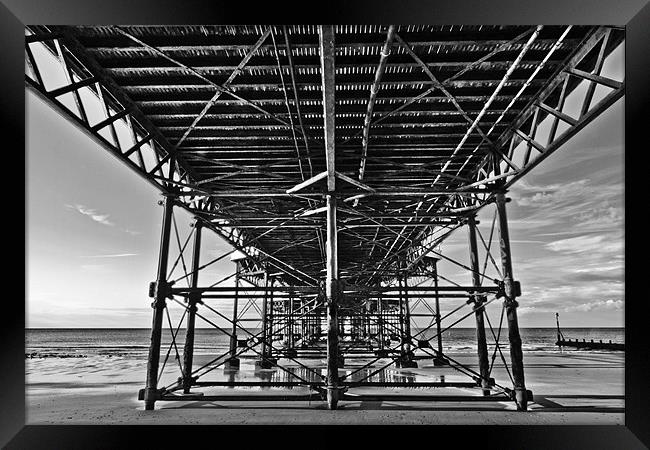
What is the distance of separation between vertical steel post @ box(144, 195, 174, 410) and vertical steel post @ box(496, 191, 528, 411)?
308 inches

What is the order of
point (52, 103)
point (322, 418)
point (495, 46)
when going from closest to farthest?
1. point (52, 103)
2. point (495, 46)
3. point (322, 418)

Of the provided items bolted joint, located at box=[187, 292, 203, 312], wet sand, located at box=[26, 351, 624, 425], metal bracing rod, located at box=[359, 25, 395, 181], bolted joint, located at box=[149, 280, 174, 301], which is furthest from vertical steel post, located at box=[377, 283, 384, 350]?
bolted joint, located at box=[149, 280, 174, 301]

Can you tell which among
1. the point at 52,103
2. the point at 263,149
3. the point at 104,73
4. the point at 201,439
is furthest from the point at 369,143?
the point at 201,439

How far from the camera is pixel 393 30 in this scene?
6332mm

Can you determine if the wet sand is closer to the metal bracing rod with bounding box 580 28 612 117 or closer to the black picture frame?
the black picture frame

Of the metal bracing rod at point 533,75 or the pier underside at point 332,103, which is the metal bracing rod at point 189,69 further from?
the metal bracing rod at point 533,75

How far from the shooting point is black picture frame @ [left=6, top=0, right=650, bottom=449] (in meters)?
4.79
